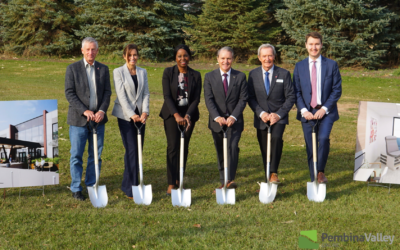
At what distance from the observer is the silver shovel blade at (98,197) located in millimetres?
4992

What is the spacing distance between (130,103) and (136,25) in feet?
69.7

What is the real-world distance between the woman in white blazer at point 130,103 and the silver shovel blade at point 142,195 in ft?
0.90

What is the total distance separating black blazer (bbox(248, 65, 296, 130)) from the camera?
215 inches

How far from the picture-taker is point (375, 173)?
5.61 metres

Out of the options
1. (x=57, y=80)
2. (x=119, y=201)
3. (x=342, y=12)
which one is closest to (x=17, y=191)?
(x=119, y=201)

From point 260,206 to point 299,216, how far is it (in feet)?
1.82

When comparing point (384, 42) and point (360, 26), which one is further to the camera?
point (384, 42)

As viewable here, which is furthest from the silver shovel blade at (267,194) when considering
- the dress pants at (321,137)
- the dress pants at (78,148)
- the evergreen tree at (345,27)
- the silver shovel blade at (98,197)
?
the evergreen tree at (345,27)

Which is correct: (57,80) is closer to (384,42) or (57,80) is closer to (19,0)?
(19,0)

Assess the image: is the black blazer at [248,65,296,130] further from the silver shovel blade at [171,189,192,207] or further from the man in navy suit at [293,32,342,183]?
the silver shovel blade at [171,189,192,207]

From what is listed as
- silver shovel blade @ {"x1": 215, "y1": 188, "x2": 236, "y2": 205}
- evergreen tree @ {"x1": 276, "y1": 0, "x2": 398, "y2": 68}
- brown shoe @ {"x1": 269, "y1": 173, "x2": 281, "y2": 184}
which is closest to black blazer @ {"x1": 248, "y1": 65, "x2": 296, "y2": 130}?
brown shoe @ {"x1": 269, "y1": 173, "x2": 281, "y2": 184}

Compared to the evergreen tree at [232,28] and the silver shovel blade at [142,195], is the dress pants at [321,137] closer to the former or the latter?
the silver shovel blade at [142,195]

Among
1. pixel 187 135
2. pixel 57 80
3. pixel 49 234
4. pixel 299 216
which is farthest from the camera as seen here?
pixel 57 80

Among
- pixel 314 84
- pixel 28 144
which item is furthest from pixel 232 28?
pixel 28 144
